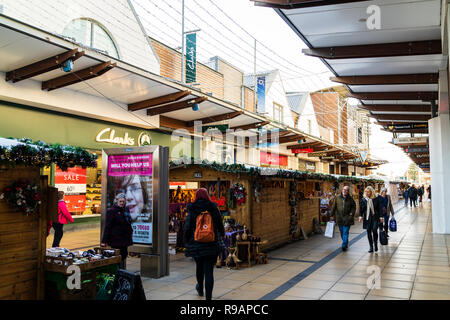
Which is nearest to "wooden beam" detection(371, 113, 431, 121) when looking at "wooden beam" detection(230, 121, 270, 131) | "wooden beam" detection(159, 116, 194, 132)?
"wooden beam" detection(230, 121, 270, 131)

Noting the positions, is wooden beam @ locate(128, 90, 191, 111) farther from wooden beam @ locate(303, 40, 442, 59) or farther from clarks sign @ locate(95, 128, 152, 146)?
wooden beam @ locate(303, 40, 442, 59)

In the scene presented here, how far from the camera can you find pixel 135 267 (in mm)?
8016

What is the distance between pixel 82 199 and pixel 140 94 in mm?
4739

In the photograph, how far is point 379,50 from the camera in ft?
28.3

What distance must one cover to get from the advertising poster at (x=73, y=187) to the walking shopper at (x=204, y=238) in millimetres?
9119

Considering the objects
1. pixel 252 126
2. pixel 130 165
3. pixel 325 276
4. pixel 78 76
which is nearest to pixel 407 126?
pixel 252 126

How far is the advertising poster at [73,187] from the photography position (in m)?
13.1

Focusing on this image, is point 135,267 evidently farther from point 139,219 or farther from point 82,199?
point 82,199

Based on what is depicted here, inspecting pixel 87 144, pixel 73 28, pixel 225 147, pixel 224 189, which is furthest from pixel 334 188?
pixel 73 28

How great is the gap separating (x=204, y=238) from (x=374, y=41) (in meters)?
6.33

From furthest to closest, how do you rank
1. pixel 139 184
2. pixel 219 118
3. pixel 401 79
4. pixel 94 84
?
pixel 219 118 < pixel 94 84 < pixel 401 79 < pixel 139 184

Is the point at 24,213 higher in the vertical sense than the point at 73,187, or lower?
lower

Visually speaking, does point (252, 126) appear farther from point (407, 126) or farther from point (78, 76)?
point (78, 76)

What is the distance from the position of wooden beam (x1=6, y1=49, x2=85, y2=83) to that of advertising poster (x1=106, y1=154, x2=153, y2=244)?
322 cm
